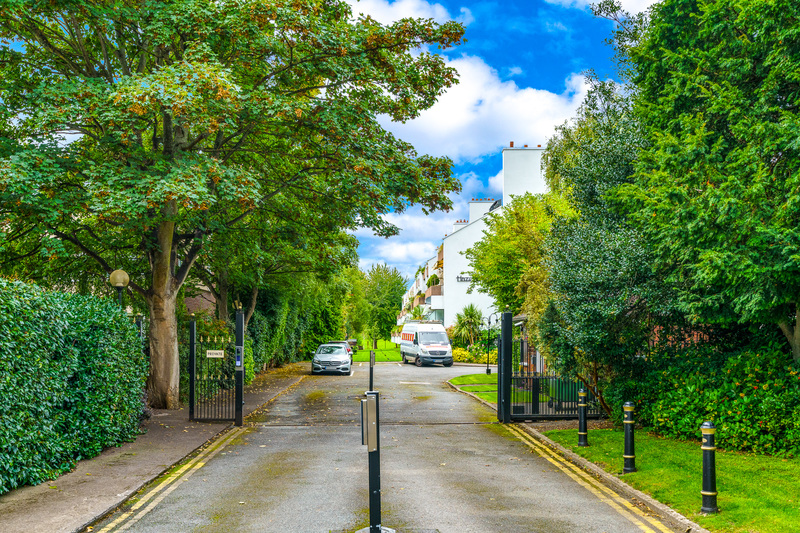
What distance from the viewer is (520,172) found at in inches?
1881

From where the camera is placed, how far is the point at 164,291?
16344mm

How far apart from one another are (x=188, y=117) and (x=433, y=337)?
1247 inches

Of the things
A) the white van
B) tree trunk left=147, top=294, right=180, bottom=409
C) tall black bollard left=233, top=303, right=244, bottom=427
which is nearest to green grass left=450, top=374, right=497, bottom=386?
the white van

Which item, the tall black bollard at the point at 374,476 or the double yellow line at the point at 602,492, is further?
the double yellow line at the point at 602,492

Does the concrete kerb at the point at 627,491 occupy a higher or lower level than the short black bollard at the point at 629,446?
lower

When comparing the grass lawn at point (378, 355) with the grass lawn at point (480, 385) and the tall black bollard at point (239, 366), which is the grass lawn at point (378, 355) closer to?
the grass lawn at point (480, 385)

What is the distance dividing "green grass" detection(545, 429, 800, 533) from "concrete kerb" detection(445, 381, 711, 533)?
104 millimetres

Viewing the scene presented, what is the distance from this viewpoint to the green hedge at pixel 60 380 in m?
7.71

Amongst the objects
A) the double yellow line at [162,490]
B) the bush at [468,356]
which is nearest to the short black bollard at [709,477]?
the double yellow line at [162,490]

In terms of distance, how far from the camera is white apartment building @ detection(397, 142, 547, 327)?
47656 mm

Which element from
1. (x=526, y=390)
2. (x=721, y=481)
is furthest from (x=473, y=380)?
(x=721, y=481)

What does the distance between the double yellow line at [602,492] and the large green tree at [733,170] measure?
3.43 m

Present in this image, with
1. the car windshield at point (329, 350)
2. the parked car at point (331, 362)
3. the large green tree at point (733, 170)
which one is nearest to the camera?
the large green tree at point (733, 170)

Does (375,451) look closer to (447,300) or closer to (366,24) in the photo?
(366,24)
